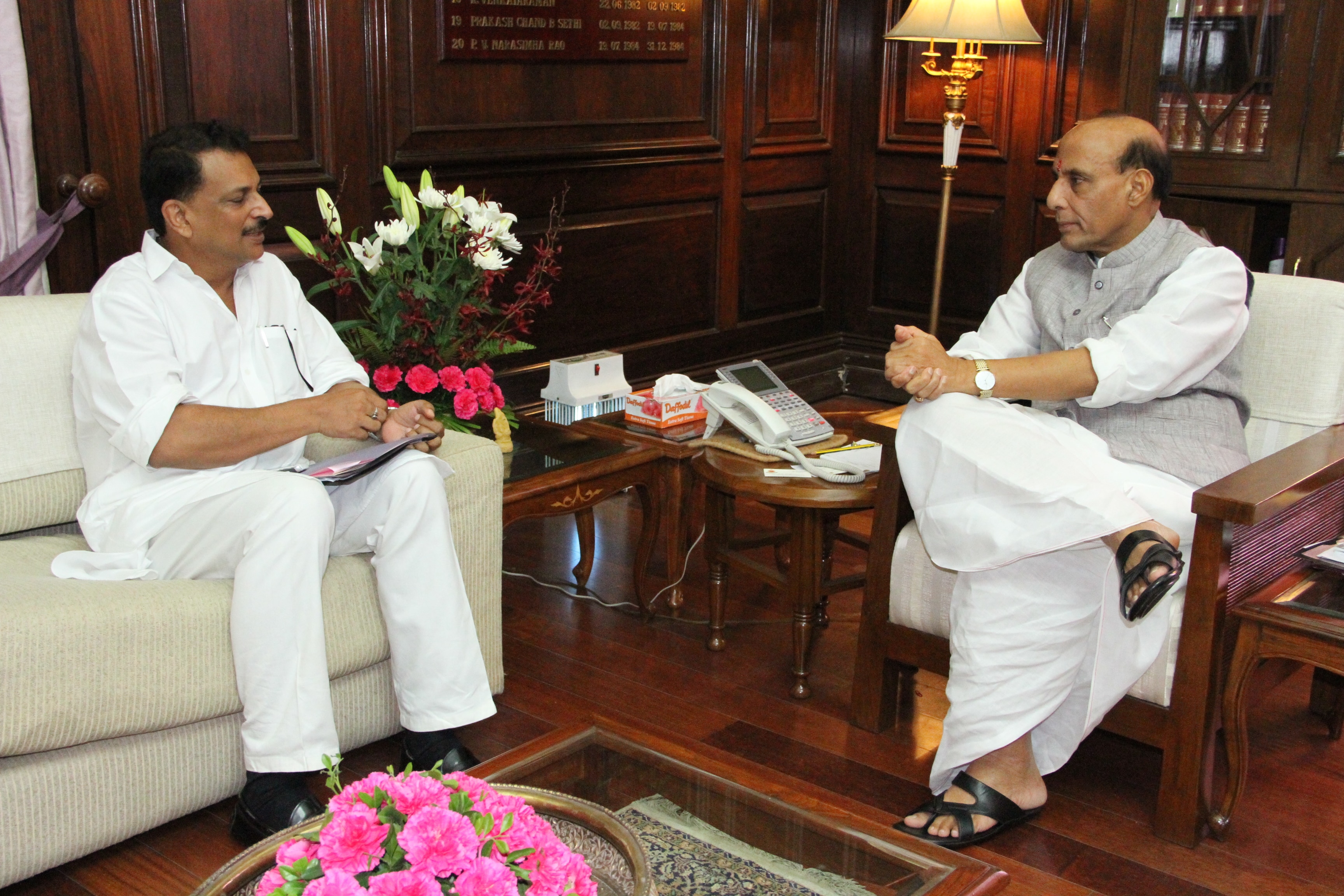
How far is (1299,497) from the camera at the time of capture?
2.21 metres

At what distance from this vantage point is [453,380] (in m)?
2.79

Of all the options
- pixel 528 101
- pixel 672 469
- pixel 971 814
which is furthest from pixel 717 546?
pixel 528 101

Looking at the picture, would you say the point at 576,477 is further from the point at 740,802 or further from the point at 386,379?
the point at 740,802

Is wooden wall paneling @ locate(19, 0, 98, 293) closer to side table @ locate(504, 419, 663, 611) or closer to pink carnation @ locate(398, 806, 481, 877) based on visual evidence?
side table @ locate(504, 419, 663, 611)

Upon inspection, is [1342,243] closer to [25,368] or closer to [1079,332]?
[1079,332]

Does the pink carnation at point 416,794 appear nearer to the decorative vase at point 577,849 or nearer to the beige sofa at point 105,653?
the decorative vase at point 577,849

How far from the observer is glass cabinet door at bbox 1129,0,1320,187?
3.76 metres

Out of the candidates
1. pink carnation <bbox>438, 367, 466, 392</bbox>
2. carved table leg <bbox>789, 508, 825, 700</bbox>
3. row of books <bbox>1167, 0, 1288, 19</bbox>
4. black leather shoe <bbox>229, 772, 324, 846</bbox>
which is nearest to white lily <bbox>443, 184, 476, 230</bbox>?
pink carnation <bbox>438, 367, 466, 392</bbox>

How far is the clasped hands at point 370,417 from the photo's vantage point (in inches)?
94.4

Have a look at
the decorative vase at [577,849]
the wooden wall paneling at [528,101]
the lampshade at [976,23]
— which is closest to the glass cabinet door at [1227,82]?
the lampshade at [976,23]

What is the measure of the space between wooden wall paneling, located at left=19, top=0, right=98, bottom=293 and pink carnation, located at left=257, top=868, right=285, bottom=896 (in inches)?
87.3

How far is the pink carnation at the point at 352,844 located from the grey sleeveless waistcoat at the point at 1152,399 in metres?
1.68

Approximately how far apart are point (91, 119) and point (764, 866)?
7.80 feet

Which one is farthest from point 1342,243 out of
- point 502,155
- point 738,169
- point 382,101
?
point 382,101
